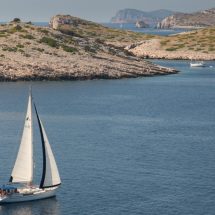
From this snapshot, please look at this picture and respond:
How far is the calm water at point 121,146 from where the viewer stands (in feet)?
197

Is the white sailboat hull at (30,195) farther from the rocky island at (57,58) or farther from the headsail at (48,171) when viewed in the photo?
the rocky island at (57,58)

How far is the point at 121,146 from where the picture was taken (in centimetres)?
8138

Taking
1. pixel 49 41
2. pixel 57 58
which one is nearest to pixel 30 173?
pixel 57 58

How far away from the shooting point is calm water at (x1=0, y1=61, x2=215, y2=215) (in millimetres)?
60000

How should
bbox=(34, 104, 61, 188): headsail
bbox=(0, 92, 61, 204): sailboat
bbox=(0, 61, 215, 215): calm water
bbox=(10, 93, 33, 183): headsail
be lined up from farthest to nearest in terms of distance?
1. bbox=(10, 93, 33, 183): headsail
2. bbox=(34, 104, 61, 188): headsail
3. bbox=(0, 92, 61, 204): sailboat
4. bbox=(0, 61, 215, 215): calm water

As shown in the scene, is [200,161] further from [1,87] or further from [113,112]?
[1,87]

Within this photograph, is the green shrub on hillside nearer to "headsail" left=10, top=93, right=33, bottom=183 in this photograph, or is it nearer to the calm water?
the calm water

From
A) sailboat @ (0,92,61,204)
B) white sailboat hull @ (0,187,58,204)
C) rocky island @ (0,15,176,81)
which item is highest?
rocky island @ (0,15,176,81)

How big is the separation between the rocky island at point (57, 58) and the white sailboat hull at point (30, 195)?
83776 millimetres

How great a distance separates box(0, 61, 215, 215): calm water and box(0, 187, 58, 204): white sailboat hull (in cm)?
Result: 48

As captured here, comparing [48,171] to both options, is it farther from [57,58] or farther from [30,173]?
[57,58]

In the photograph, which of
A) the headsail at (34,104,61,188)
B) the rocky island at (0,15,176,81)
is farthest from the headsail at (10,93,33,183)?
the rocky island at (0,15,176,81)

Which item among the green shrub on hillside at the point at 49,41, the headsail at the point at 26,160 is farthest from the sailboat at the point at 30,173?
the green shrub on hillside at the point at 49,41

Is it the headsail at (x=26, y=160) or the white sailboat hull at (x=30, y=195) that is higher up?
the headsail at (x=26, y=160)
